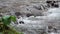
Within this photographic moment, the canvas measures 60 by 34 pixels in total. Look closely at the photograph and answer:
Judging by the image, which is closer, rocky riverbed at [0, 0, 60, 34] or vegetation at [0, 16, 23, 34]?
vegetation at [0, 16, 23, 34]

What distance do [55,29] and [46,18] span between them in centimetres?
59

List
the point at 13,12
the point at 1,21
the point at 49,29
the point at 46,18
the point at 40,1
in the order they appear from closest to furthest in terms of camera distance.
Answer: the point at 1,21, the point at 49,29, the point at 46,18, the point at 13,12, the point at 40,1

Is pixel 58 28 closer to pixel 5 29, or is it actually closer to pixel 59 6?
pixel 5 29

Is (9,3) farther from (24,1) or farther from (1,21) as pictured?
(1,21)

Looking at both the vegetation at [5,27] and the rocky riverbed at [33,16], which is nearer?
the vegetation at [5,27]

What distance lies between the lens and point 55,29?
356 cm

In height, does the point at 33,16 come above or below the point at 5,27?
below

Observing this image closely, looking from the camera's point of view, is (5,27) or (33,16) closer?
(5,27)

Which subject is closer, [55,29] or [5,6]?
[55,29]

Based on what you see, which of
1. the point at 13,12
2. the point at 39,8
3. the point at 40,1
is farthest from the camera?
the point at 40,1

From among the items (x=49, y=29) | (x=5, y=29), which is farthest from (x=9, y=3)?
(x=5, y=29)

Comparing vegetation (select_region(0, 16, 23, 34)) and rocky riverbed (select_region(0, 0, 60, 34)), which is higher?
vegetation (select_region(0, 16, 23, 34))

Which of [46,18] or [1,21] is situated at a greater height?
[1,21]

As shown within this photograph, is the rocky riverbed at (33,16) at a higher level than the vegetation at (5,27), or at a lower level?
lower
